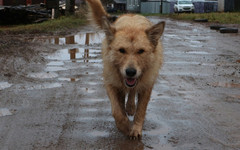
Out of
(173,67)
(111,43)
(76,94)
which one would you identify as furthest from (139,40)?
(173,67)

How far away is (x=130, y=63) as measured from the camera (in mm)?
4410

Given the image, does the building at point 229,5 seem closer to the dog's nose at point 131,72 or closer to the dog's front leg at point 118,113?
the dog's front leg at point 118,113

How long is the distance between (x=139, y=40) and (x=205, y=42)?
9.23m

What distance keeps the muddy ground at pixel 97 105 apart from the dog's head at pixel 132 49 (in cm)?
73

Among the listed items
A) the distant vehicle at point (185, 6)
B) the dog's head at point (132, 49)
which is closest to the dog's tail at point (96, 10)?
the dog's head at point (132, 49)

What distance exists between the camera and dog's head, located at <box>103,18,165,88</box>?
14.6ft

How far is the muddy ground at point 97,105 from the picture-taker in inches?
172

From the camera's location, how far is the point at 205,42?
44.1 feet

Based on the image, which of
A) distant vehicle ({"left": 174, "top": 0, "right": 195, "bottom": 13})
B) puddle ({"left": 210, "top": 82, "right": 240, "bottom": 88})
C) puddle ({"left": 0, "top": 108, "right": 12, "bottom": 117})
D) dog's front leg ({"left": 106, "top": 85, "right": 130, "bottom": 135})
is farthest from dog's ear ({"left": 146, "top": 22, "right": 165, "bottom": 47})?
distant vehicle ({"left": 174, "top": 0, "right": 195, "bottom": 13})

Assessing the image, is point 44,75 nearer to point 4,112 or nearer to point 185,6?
point 4,112

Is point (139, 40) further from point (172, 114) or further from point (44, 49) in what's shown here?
point (44, 49)

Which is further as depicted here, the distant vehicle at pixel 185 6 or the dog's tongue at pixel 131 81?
the distant vehicle at pixel 185 6

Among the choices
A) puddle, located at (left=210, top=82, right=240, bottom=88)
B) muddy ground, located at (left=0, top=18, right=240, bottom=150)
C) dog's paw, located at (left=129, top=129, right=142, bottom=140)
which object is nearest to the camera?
muddy ground, located at (left=0, top=18, right=240, bottom=150)

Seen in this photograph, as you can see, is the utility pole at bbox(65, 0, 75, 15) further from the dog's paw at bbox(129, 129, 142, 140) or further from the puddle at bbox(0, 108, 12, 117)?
the dog's paw at bbox(129, 129, 142, 140)
